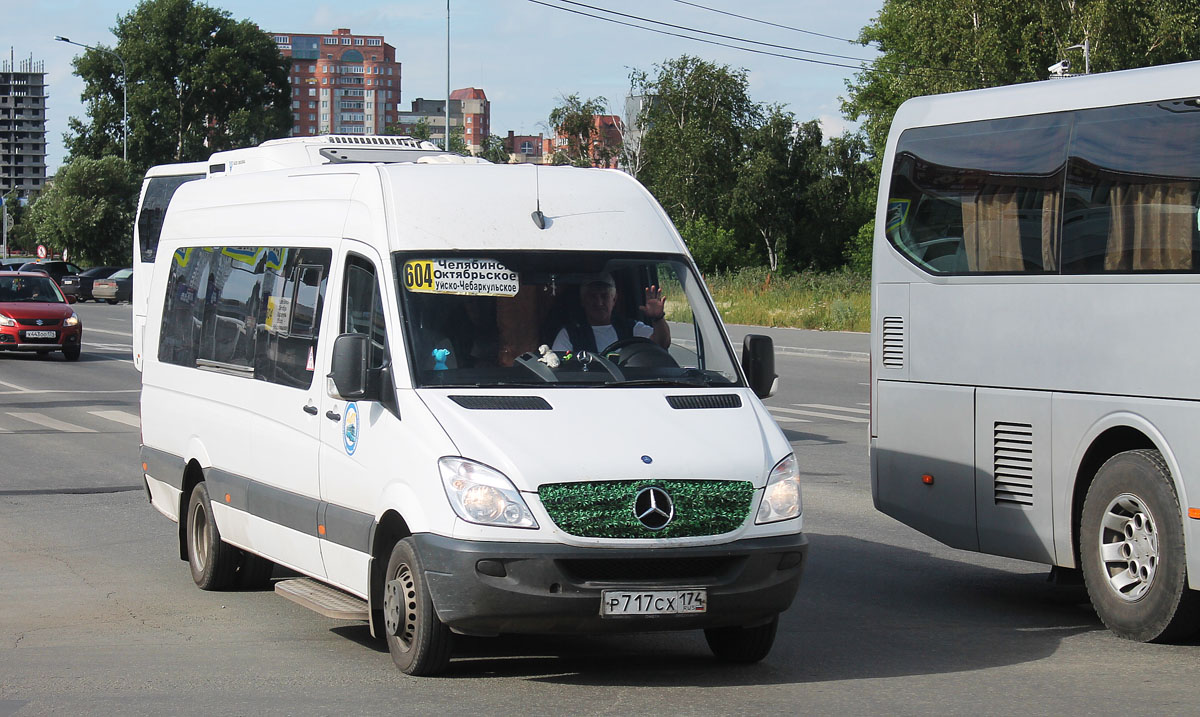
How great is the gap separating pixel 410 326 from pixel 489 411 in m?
0.70

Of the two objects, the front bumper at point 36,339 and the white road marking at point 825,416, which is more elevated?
the front bumper at point 36,339

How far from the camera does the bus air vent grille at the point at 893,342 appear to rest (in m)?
9.47

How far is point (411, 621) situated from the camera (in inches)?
261

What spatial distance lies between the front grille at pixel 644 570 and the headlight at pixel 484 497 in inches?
10.6

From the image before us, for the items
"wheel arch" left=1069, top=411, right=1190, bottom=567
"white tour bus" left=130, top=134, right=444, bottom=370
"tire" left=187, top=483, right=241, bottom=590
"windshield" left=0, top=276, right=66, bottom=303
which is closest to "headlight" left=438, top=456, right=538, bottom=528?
"tire" left=187, top=483, right=241, bottom=590

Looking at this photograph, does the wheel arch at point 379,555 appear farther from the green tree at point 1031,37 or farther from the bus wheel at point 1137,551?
the green tree at point 1031,37

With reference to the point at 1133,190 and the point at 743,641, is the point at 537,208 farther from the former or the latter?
the point at 1133,190

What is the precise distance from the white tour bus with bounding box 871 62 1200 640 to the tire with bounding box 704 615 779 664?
205 cm

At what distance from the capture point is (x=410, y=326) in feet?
22.9

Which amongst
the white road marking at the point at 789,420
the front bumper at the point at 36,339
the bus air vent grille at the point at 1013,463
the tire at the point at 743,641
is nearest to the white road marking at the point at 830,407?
the white road marking at the point at 789,420

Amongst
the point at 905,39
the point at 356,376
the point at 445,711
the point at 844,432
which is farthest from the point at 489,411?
the point at 905,39

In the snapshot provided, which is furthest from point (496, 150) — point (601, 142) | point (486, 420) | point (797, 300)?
point (486, 420)

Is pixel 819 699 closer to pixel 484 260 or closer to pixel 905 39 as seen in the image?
pixel 484 260

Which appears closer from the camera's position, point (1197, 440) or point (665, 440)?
point (665, 440)
